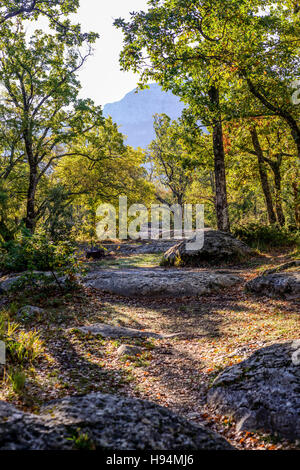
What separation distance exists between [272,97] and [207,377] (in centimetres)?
916

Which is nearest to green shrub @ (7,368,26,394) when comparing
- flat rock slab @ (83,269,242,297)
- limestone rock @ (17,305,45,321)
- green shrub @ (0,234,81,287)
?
limestone rock @ (17,305,45,321)

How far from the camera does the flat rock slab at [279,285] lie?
7969 mm

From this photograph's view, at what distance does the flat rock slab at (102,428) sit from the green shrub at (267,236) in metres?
13.5

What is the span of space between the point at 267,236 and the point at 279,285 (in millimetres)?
8088

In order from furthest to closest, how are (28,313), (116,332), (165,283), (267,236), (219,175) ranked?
1. (267,236)
2. (219,175)
3. (165,283)
4. (28,313)
5. (116,332)

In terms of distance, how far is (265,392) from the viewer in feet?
11.5

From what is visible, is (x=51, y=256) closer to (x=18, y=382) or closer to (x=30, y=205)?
(x=18, y=382)

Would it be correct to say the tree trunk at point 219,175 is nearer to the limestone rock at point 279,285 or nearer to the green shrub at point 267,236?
the green shrub at point 267,236

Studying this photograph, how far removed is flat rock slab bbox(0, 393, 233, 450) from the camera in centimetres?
234

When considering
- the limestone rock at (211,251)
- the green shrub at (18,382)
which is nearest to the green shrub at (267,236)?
the limestone rock at (211,251)

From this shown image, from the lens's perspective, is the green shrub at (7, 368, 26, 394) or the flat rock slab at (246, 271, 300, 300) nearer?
the green shrub at (7, 368, 26, 394)

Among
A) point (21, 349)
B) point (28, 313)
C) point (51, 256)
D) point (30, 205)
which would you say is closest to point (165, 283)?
point (51, 256)

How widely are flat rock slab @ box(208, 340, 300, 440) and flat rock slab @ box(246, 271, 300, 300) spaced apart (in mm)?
4102

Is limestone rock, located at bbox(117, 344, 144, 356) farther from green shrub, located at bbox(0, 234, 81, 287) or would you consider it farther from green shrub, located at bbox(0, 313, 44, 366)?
green shrub, located at bbox(0, 234, 81, 287)
